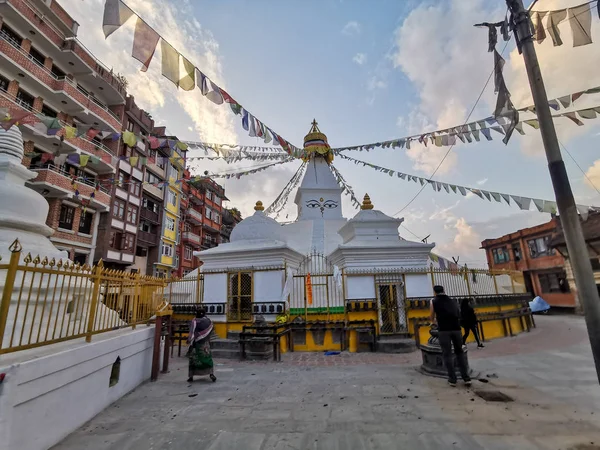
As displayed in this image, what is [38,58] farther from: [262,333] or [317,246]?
[262,333]

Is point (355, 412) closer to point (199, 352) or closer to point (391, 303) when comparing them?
point (199, 352)

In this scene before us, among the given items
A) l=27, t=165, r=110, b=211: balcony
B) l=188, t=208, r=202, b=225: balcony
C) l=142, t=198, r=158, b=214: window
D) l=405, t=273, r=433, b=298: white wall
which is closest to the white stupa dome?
l=405, t=273, r=433, b=298: white wall

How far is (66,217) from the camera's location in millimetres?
18344

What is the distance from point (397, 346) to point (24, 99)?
2189 centimetres

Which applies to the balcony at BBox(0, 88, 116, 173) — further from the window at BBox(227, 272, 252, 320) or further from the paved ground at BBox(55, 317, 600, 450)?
the paved ground at BBox(55, 317, 600, 450)

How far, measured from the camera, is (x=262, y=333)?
26.3ft

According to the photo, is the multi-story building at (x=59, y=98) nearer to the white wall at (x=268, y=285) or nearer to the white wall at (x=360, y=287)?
the white wall at (x=268, y=285)

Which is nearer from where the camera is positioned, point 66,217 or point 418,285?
point 418,285

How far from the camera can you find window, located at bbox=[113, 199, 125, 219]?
2179cm

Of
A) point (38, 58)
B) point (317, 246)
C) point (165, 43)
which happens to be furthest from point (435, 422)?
point (38, 58)

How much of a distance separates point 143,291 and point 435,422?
562 cm

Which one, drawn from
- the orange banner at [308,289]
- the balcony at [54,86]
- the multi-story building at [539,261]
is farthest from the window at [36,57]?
the multi-story building at [539,261]

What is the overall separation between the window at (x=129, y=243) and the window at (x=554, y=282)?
32.5 meters

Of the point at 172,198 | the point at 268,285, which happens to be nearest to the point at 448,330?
the point at 268,285
